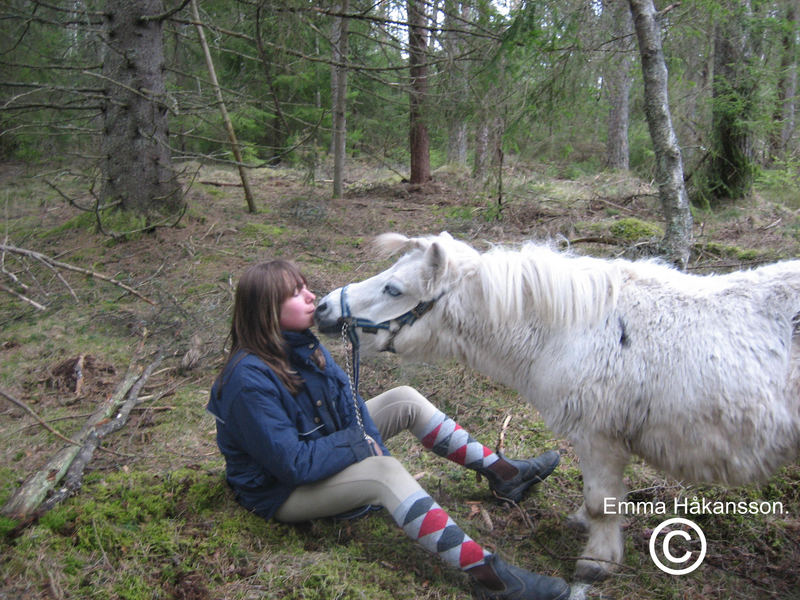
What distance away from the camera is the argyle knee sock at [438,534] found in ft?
7.48

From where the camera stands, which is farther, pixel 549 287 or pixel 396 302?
pixel 396 302

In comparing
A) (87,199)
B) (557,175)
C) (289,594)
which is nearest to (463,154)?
(557,175)

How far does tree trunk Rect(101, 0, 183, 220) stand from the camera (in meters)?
6.87

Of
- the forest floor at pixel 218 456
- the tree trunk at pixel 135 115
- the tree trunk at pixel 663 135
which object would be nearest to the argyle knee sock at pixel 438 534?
the forest floor at pixel 218 456

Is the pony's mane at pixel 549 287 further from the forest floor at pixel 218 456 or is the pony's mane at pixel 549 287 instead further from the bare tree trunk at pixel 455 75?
the bare tree trunk at pixel 455 75

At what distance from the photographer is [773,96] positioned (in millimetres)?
7770

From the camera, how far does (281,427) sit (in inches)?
92.4

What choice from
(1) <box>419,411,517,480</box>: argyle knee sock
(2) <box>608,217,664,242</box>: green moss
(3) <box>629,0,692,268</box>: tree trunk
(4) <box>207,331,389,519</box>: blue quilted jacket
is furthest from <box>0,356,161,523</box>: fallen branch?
(2) <box>608,217,664,242</box>: green moss

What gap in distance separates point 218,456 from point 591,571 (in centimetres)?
237

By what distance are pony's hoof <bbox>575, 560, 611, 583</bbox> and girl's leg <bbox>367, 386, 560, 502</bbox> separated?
56 cm

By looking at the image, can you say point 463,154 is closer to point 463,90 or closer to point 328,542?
point 463,90

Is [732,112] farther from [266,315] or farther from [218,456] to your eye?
[218,456]

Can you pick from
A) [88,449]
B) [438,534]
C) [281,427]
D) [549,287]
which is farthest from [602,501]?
[88,449]

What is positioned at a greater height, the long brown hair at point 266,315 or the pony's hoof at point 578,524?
the long brown hair at point 266,315
